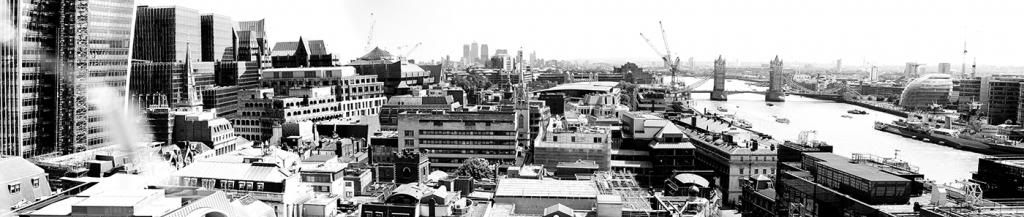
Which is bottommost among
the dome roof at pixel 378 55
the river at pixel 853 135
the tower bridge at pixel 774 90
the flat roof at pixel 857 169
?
the river at pixel 853 135

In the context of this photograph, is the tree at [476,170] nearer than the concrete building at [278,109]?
Yes

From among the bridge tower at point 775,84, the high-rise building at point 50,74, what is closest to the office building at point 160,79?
the high-rise building at point 50,74

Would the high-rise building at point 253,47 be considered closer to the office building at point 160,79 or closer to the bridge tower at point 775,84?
the office building at point 160,79

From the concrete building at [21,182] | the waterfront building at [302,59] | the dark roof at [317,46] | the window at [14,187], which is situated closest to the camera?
the concrete building at [21,182]

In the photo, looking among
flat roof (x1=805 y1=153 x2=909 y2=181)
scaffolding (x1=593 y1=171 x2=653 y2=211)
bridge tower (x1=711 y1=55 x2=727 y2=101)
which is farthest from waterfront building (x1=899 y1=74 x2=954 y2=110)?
scaffolding (x1=593 y1=171 x2=653 y2=211)

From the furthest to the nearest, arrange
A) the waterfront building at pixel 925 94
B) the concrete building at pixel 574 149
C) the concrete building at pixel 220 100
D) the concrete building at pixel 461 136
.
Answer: the waterfront building at pixel 925 94, the concrete building at pixel 220 100, the concrete building at pixel 461 136, the concrete building at pixel 574 149

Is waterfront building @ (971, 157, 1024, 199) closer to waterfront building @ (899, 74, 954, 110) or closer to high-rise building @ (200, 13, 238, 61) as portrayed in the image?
high-rise building @ (200, 13, 238, 61)

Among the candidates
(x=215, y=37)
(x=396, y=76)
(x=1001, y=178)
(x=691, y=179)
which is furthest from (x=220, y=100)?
(x=1001, y=178)
